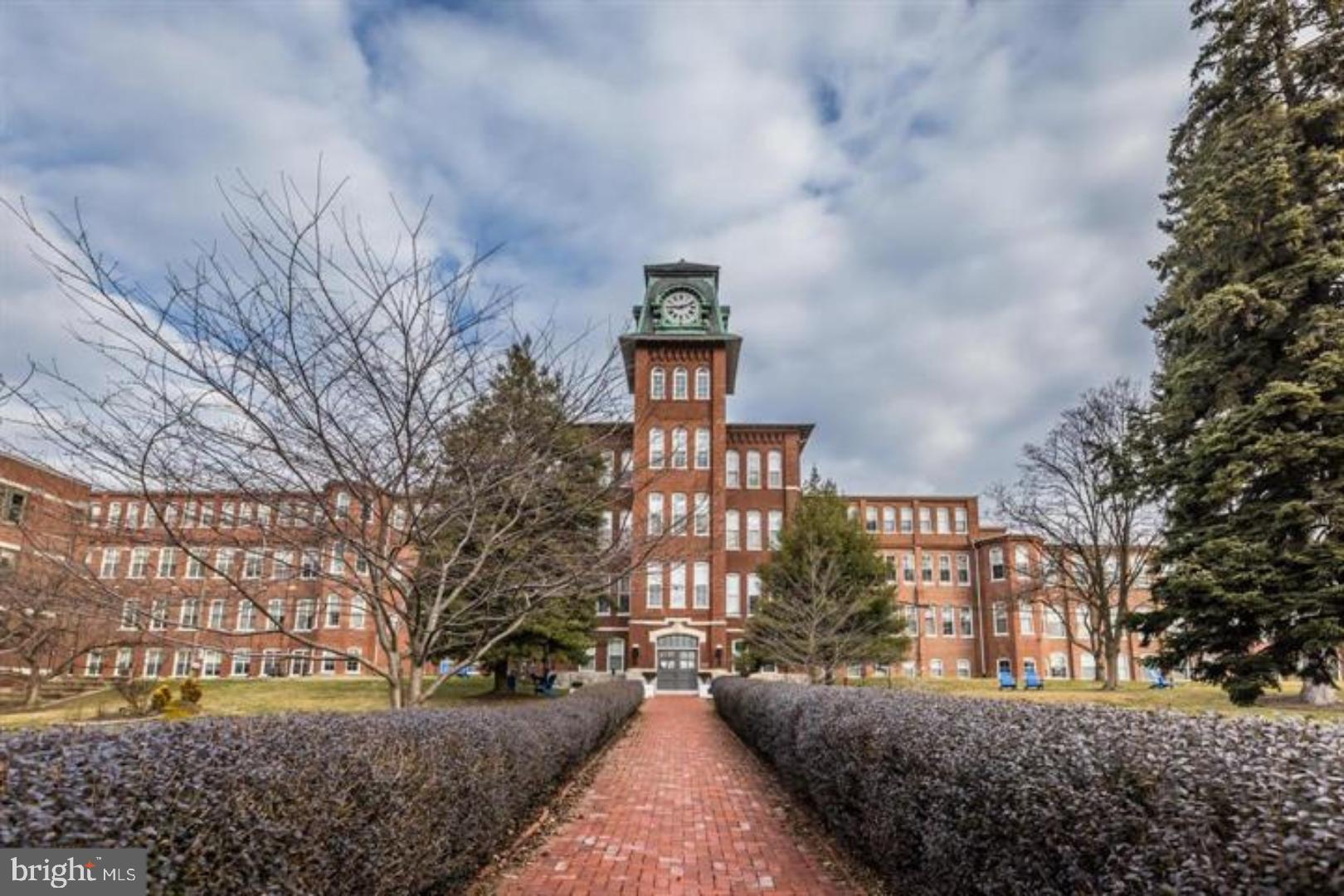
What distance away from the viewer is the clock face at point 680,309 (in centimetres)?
3956

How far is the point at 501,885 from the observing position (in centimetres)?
567

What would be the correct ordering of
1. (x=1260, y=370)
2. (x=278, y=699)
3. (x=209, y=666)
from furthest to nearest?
(x=209, y=666) < (x=278, y=699) < (x=1260, y=370)

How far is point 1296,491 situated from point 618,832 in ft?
47.7

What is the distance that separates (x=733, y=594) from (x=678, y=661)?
4.96 meters

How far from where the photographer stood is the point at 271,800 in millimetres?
2863

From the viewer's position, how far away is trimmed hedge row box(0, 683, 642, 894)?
7.20 feet

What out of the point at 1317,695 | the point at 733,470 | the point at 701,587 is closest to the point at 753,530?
the point at 733,470

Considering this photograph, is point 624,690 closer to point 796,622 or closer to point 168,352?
point 796,622

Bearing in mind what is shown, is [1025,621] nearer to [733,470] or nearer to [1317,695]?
[733,470]

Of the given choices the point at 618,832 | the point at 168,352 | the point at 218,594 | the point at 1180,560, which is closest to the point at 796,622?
the point at 1180,560

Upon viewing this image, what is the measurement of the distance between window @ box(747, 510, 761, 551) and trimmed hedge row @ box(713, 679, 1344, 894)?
34.6 m

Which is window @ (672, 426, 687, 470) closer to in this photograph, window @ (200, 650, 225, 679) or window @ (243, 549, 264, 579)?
window @ (243, 549, 264, 579)

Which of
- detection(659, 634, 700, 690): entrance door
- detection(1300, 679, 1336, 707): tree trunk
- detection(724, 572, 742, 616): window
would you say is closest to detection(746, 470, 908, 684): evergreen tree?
→ detection(659, 634, 700, 690): entrance door

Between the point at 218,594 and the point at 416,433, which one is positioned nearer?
the point at 416,433
